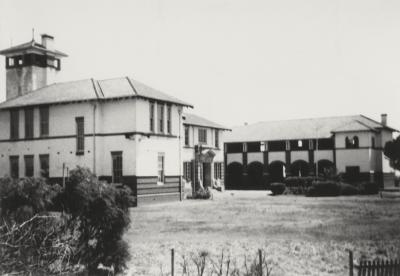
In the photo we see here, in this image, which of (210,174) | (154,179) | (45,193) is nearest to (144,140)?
(154,179)

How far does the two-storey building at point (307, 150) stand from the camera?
2154 inches

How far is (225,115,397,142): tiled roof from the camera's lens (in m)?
56.3

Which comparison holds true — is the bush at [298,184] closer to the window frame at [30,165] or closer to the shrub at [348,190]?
the shrub at [348,190]

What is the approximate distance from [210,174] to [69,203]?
1421 inches

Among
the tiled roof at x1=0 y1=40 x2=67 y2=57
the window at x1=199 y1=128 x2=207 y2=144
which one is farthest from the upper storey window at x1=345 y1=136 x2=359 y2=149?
the tiled roof at x1=0 y1=40 x2=67 y2=57

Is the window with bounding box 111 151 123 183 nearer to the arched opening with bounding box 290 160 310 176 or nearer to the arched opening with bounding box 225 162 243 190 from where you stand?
the arched opening with bounding box 290 160 310 176

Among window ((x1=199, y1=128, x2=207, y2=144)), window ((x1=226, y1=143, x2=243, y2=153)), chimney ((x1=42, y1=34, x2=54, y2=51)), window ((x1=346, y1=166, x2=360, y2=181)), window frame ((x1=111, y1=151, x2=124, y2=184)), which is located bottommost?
window ((x1=346, y1=166, x2=360, y2=181))

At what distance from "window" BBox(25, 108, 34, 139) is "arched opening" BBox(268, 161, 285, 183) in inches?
1281

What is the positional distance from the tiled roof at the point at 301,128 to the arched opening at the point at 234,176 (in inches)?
129

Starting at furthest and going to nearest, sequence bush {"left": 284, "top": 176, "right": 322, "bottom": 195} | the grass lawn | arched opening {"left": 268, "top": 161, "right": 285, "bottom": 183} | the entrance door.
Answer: arched opening {"left": 268, "top": 161, "right": 285, "bottom": 183}
the entrance door
bush {"left": 284, "top": 176, "right": 322, "bottom": 195}
the grass lawn

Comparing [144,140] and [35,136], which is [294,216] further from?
[35,136]

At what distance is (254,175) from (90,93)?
32.6m

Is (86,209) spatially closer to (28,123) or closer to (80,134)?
(80,134)

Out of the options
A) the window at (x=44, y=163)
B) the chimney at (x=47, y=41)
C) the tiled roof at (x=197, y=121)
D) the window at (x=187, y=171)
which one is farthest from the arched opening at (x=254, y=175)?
the window at (x=44, y=163)
